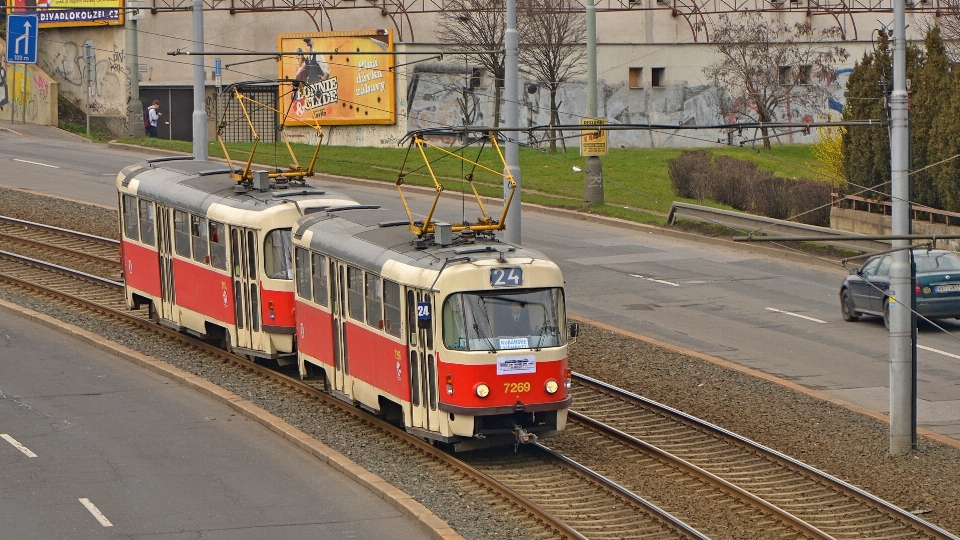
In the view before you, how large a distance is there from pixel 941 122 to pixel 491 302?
23.2 meters

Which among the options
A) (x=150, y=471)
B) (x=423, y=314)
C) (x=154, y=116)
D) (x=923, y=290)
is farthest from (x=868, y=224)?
(x=154, y=116)

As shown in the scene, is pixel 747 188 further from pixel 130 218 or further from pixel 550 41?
pixel 130 218

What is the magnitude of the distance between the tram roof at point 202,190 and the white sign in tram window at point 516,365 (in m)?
6.41

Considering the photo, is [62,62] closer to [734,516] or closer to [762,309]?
[762,309]

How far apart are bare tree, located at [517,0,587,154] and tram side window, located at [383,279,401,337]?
107 ft

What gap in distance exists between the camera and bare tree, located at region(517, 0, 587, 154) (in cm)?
5138

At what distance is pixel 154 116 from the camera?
5294cm

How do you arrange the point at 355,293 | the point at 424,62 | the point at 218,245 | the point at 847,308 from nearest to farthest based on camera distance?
the point at 355,293
the point at 218,245
the point at 847,308
the point at 424,62

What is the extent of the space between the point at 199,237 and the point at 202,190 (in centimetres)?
82

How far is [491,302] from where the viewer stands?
16.5m

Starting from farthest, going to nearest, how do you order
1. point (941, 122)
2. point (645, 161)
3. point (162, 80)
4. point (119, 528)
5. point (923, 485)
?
point (162, 80) < point (645, 161) < point (941, 122) < point (923, 485) < point (119, 528)

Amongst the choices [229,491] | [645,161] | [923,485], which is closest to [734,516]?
[923,485]

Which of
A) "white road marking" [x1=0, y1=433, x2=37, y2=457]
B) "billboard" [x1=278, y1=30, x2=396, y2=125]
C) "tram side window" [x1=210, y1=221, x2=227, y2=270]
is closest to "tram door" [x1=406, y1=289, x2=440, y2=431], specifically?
"white road marking" [x1=0, y1=433, x2=37, y2=457]

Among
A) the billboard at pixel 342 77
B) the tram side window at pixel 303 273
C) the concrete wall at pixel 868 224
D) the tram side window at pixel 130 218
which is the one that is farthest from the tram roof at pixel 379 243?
the billboard at pixel 342 77
